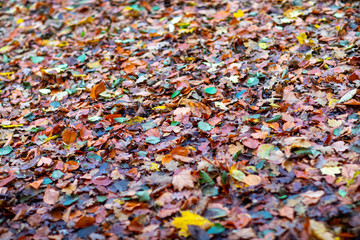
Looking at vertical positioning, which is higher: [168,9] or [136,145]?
[168,9]

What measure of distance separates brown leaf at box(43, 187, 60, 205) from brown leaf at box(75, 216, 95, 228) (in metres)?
0.32

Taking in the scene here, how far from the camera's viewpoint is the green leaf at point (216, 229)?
1911mm

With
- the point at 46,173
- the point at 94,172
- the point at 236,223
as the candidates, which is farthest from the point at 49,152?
the point at 236,223

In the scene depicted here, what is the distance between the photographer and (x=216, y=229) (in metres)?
1.92

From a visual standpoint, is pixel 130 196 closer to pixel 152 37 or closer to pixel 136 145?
pixel 136 145

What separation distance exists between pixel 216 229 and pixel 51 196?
1.24 metres

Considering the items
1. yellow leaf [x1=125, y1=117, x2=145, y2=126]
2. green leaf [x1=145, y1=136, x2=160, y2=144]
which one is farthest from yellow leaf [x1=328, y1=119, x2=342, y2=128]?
yellow leaf [x1=125, y1=117, x2=145, y2=126]

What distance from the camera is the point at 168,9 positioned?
459 centimetres

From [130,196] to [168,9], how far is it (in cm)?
319

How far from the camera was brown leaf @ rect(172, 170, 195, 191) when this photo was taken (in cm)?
221

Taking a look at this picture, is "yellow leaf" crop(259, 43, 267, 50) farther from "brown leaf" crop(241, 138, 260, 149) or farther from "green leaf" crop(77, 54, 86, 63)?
"green leaf" crop(77, 54, 86, 63)

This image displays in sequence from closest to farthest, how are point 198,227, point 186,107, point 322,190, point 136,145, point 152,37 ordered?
point 198,227
point 322,190
point 136,145
point 186,107
point 152,37

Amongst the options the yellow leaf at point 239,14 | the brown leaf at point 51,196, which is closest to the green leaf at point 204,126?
the brown leaf at point 51,196

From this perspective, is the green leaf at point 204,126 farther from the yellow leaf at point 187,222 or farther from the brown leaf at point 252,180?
the yellow leaf at point 187,222
